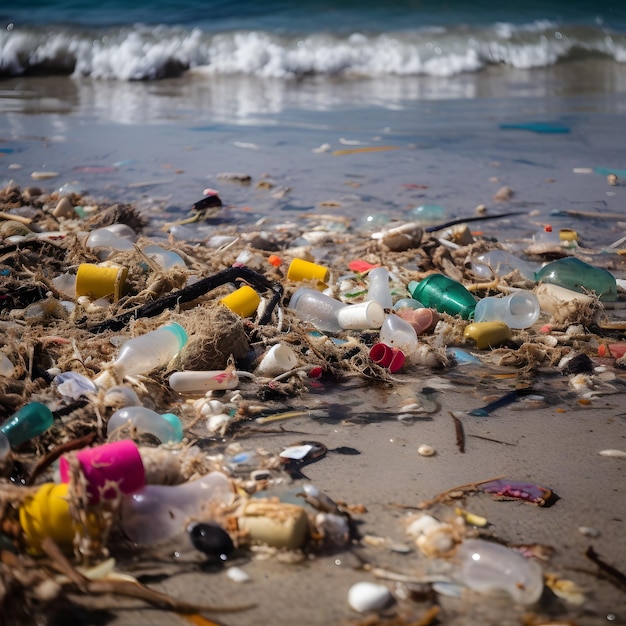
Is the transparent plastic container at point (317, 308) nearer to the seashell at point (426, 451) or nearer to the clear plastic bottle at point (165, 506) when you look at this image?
the seashell at point (426, 451)

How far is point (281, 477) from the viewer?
194cm

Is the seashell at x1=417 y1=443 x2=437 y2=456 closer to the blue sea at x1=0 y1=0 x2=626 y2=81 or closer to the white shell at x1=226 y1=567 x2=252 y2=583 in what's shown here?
the white shell at x1=226 y1=567 x2=252 y2=583

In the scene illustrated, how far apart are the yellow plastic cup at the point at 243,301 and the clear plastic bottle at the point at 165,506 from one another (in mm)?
1247

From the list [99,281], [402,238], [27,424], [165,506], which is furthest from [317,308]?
[165,506]

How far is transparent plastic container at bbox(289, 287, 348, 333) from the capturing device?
301 cm

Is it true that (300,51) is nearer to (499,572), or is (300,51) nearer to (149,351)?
(149,351)

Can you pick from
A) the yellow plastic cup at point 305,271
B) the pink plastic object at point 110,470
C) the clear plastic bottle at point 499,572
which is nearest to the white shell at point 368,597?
the clear plastic bottle at point 499,572

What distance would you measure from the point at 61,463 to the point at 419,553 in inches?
33.7

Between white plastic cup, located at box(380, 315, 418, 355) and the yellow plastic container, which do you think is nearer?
white plastic cup, located at box(380, 315, 418, 355)

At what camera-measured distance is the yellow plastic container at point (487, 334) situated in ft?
9.48

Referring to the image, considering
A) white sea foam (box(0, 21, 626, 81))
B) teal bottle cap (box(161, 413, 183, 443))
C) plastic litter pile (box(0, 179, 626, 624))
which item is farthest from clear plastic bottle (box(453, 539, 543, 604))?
white sea foam (box(0, 21, 626, 81))

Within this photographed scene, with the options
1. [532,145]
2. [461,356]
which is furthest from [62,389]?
[532,145]

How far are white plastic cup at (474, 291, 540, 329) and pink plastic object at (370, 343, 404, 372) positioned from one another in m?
0.59

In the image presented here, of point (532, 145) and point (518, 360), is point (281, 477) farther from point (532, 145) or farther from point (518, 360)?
point (532, 145)
